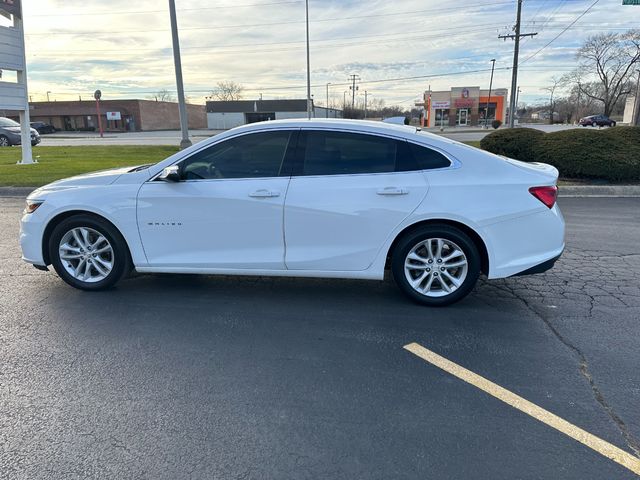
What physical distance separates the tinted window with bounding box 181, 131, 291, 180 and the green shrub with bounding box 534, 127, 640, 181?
907 cm

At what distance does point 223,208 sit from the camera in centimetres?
435

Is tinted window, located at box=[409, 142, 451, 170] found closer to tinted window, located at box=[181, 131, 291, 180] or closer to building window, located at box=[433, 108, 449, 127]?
tinted window, located at box=[181, 131, 291, 180]

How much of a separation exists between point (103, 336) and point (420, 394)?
8.23 ft

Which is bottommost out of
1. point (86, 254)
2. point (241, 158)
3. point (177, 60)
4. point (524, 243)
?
point (86, 254)

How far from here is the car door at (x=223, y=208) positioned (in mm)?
4320

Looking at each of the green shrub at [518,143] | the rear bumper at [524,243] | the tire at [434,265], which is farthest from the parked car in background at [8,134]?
the rear bumper at [524,243]

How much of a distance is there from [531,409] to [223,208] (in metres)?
2.92

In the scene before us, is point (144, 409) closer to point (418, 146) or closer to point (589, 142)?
point (418, 146)

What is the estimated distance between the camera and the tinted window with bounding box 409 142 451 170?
427 centimetres

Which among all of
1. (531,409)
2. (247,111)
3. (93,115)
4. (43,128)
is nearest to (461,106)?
(247,111)

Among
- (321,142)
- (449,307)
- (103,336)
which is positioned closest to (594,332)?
(449,307)

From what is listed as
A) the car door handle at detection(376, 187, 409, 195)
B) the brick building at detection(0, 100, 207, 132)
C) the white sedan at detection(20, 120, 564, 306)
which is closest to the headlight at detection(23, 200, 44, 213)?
the white sedan at detection(20, 120, 564, 306)

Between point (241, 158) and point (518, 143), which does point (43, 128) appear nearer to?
point (518, 143)

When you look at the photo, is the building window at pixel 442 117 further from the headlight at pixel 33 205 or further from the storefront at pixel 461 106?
the headlight at pixel 33 205
